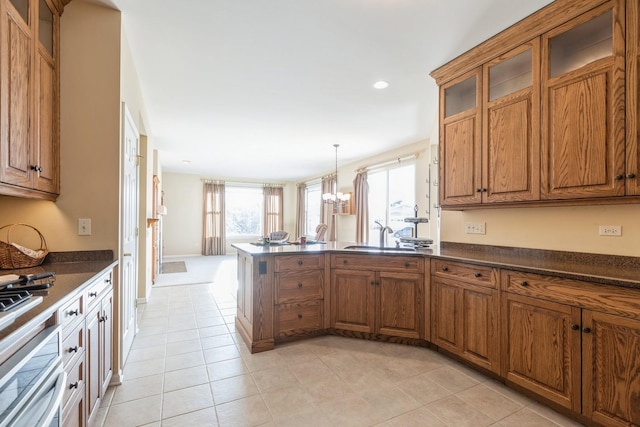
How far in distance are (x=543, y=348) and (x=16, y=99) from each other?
3.29 meters

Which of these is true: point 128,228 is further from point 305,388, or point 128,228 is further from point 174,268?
point 174,268

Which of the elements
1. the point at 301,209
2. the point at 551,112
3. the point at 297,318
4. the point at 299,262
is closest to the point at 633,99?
the point at 551,112

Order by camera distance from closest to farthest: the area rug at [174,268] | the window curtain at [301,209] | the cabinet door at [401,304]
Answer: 1. the cabinet door at [401,304]
2. the area rug at [174,268]
3. the window curtain at [301,209]

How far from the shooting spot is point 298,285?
2.87m

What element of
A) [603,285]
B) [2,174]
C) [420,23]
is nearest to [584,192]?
[603,285]

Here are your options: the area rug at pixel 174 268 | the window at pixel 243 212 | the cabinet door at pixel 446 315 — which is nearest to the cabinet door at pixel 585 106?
the cabinet door at pixel 446 315

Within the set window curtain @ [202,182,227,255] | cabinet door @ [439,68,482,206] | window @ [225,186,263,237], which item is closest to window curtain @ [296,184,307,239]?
window @ [225,186,263,237]

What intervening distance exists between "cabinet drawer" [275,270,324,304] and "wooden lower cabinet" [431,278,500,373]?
1.06 m

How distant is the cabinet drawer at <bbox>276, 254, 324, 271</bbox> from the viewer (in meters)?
2.81

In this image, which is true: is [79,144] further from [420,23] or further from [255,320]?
[420,23]

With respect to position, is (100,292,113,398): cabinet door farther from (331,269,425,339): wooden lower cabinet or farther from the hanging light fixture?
the hanging light fixture

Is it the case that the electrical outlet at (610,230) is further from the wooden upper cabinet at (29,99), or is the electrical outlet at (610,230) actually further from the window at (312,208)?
the window at (312,208)

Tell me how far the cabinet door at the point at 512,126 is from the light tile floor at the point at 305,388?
4.74 feet

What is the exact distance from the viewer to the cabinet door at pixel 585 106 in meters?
1.79
